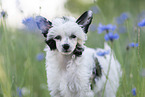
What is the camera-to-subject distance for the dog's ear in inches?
97.6


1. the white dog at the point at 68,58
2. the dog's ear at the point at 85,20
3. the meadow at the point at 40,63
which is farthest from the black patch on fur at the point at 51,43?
the dog's ear at the point at 85,20

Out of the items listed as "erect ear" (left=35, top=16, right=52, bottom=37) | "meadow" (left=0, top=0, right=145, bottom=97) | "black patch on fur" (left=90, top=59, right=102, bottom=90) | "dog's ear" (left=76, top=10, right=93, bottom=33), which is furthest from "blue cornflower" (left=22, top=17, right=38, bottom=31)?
"black patch on fur" (left=90, top=59, right=102, bottom=90)

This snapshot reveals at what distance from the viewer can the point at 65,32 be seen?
2.43 m

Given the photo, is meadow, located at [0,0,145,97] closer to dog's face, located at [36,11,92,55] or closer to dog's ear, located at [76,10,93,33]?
dog's face, located at [36,11,92,55]

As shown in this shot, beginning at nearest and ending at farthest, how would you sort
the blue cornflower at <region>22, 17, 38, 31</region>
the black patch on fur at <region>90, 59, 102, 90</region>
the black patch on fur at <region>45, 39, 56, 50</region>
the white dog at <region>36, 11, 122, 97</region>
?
the white dog at <region>36, 11, 122, 97</region> < the black patch on fur at <region>45, 39, 56, 50</region> < the blue cornflower at <region>22, 17, 38, 31</region> < the black patch on fur at <region>90, 59, 102, 90</region>

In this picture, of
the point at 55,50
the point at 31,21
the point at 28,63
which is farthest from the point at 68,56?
the point at 31,21

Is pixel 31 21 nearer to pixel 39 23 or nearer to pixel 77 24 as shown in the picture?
pixel 39 23

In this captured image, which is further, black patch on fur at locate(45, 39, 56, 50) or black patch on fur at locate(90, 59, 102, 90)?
black patch on fur at locate(90, 59, 102, 90)

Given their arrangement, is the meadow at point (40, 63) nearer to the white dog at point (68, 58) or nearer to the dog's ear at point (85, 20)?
the white dog at point (68, 58)

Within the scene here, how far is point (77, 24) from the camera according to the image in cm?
258

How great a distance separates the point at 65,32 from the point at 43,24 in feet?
1.08

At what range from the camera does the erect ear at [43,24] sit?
2508mm

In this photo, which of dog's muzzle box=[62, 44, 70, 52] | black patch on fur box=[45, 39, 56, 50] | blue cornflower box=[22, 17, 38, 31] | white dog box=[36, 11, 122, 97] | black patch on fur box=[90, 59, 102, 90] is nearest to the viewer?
dog's muzzle box=[62, 44, 70, 52]

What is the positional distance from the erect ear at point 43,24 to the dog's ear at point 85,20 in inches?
15.1
